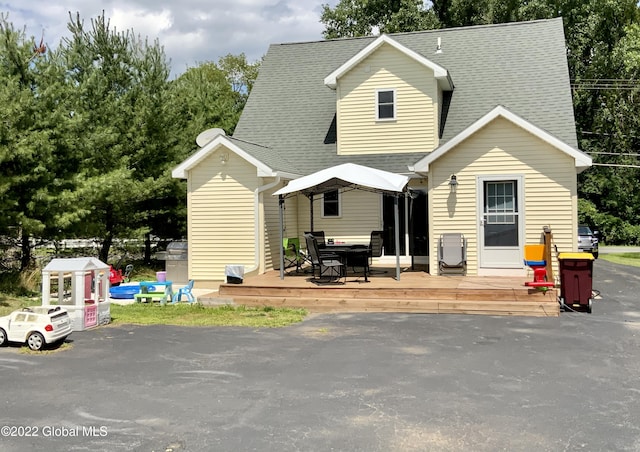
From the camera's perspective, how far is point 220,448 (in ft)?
14.5

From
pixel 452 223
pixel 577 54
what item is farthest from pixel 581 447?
pixel 577 54

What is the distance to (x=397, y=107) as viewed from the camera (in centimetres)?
1597

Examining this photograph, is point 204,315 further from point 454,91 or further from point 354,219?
point 454,91

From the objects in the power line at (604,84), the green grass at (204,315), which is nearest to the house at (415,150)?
the green grass at (204,315)

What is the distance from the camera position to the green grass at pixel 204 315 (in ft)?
32.3

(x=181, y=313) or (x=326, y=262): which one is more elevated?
(x=326, y=262)

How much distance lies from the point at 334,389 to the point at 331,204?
10621 millimetres

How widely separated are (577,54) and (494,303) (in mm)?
31564

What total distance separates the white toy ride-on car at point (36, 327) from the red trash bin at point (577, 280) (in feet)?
28.9

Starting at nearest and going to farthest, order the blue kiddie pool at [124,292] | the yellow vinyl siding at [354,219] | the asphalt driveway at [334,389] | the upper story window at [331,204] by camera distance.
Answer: the asphalt driveway at [334,389] < the blue kiddie pool at [124,292] < the yellow vinyl siding at [354,219] < the upper story window at [331,204]

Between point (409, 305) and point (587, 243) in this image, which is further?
point (587, 243)

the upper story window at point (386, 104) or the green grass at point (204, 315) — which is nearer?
the green grass at point (204, 315)

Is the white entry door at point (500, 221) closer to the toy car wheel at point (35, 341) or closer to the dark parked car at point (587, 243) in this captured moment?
the toy car wheel at point (35, 341)

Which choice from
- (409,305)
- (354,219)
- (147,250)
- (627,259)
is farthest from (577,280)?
(627,259)
